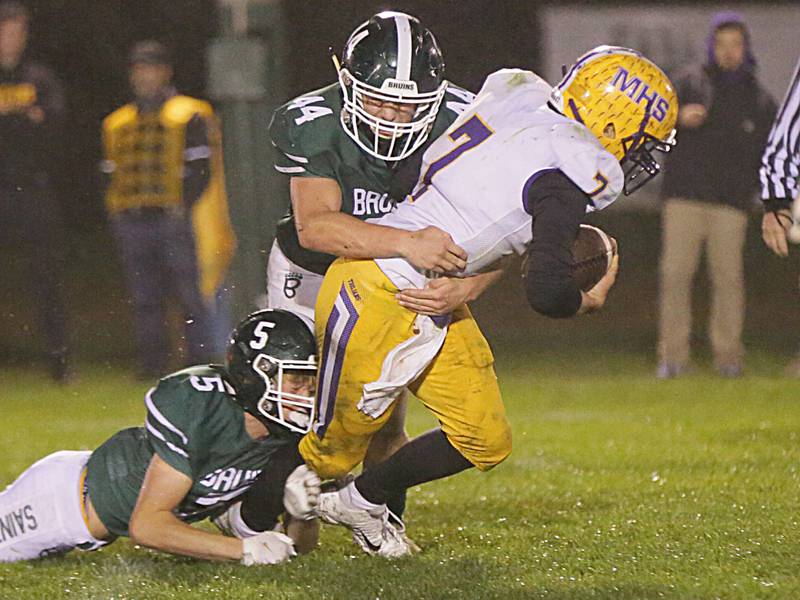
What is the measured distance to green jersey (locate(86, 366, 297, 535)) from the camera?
3.85 meters

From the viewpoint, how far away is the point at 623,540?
4.09 m

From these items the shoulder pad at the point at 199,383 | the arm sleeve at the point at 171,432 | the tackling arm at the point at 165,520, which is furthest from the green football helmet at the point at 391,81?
the tackling arm at the point at 165,520

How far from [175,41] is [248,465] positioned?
11586 mm

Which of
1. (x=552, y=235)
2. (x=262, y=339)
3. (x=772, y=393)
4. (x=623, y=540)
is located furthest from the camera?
(x=772, y=393)

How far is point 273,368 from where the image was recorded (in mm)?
3797

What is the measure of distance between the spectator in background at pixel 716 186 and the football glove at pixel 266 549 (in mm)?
4318

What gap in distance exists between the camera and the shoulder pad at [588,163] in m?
3.44

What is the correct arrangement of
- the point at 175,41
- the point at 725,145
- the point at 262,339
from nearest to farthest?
the point at 262,339
the point at 725,145
the point at 175,41

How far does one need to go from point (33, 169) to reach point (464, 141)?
16.8 feet

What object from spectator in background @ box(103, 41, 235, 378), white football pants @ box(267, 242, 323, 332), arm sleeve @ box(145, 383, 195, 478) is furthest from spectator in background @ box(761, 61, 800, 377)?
spectator in background @ box(103, 41, 235, 378)

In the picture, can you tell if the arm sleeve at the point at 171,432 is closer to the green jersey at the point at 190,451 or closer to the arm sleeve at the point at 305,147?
the green jersey at the point at 190,451

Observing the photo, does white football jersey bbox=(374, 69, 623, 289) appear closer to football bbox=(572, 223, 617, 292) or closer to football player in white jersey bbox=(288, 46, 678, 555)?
football player in white jersey bbox=(288, 46, 678, 555)

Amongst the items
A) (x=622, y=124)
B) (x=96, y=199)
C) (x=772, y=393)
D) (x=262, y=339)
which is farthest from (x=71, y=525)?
(x=96, y=199)

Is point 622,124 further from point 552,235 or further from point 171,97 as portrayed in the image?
point 171,97
